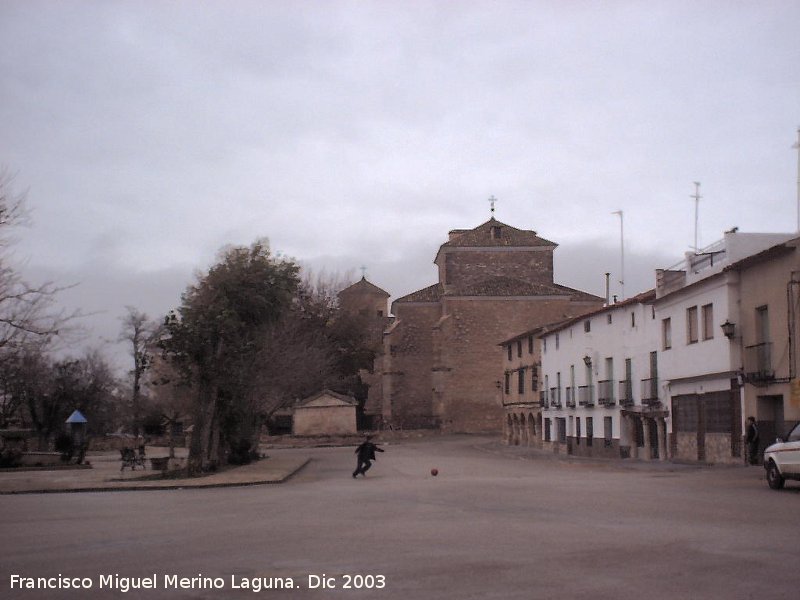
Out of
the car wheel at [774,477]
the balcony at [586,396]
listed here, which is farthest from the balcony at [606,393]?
the car wheel at [774,477]

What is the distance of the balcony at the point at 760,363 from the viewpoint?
2786cm

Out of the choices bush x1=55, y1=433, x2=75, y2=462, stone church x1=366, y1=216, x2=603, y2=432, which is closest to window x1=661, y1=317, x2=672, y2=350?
bush x1=55, y1=433, x2=75, y2=462

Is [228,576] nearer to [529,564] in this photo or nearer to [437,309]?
[529,564]

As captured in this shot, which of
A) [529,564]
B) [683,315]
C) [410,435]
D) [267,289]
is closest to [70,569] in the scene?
[529,564]

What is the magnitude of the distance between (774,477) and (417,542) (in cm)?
1129

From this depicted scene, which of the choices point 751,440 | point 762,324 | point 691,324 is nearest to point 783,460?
point 751,440

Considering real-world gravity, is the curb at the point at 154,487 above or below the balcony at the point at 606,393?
below

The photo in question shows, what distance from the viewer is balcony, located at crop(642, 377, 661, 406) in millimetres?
36625

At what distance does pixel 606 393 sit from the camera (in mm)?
41844

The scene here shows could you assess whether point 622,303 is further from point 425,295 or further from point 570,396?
point 425,295

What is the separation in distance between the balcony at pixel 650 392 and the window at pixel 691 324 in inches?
136

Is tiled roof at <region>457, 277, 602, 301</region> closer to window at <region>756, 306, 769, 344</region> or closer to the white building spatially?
the white building

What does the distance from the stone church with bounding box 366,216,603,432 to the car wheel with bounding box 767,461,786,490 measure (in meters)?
46.6

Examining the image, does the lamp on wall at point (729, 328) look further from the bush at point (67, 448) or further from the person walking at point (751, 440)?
the bush at point (67, 448)
